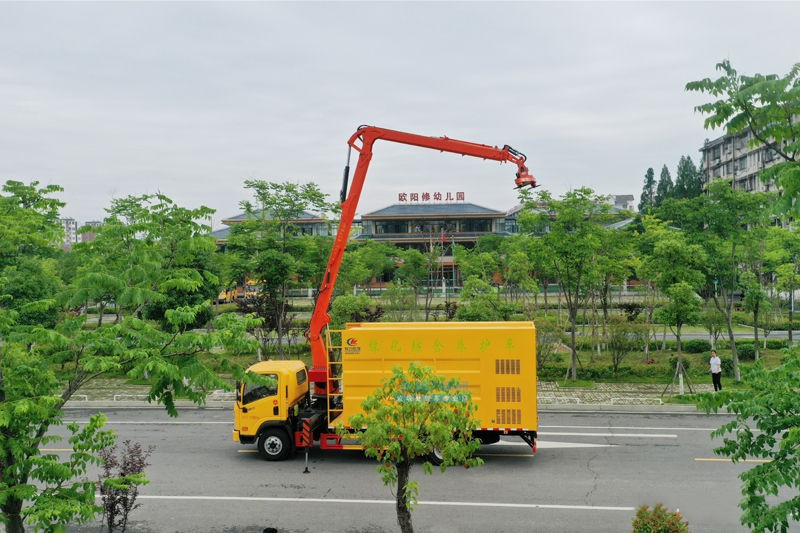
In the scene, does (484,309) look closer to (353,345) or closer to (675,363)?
(675,363)

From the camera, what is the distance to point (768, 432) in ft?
22.2

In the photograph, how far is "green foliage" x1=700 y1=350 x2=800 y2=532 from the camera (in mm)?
6227

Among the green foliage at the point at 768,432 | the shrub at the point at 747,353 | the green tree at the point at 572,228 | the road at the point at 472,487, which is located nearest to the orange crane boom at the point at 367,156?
the road at the point at 472,487

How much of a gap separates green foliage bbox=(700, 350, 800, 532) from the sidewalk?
46.9 feet

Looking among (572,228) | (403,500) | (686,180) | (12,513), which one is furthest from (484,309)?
(686,180)

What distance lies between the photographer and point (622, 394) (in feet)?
75.8

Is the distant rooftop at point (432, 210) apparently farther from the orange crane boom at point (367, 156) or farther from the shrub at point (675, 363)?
the orange crane boom at point (367, 156)

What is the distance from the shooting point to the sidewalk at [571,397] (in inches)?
829

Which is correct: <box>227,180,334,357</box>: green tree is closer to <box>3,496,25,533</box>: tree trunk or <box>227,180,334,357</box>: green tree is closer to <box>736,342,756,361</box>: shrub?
<box>3,496,25,533</box>: tree trunk

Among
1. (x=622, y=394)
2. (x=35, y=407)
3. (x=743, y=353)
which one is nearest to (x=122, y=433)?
(x=35, y=407)

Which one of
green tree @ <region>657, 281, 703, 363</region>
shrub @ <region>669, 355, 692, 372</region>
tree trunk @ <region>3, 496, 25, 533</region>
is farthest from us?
shrub @ <region>669, 355, 692, 372</region>

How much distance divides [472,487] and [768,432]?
Answer: 7.93 m

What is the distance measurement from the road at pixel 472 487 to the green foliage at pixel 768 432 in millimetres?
5309

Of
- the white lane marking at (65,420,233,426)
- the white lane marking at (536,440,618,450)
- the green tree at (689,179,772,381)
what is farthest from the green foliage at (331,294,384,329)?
the green tree at (689,179,772,381)
